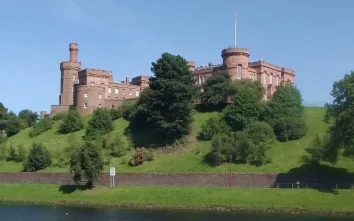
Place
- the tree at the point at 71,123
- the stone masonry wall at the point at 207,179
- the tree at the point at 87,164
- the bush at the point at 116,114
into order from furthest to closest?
the bush at the point at 116,114 → the tree at the point at 71,123 → the tree at the point at 87,164 → the stone masonry wall at the point at 207,179

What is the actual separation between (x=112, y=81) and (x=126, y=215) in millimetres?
68263

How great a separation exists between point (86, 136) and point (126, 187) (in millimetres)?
25628

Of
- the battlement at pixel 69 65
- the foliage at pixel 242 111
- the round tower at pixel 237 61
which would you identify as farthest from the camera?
the battlement at pixel 69 65

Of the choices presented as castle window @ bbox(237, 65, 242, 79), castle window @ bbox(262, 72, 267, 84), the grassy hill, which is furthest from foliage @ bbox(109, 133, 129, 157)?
castle window @ bbox(262, 72, 267, 84)

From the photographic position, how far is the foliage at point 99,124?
80875 mm

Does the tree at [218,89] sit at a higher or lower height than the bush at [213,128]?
higher

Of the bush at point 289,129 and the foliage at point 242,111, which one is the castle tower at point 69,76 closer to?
the foliage at point 242,111

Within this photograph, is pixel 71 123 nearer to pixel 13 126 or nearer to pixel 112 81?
pixel 13 126

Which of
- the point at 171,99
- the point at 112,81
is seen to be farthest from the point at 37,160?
the point at 112,81

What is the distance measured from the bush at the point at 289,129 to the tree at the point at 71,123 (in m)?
34.3

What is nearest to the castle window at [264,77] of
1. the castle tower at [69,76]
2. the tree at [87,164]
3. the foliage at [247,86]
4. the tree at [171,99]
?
the foliage at [247,86]

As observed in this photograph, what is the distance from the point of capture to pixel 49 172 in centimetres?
6619

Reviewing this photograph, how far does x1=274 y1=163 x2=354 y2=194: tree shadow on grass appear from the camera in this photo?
54.4m

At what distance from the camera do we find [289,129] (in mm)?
69188
